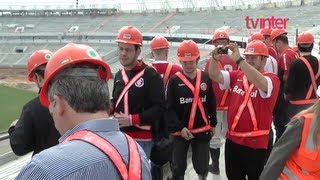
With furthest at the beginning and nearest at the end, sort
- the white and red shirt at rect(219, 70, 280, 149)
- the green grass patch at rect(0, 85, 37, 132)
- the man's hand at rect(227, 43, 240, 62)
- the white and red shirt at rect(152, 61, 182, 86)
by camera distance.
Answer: the green grass patch at rect(0, 85, 37, 132), the white and red shirt at rect(152, 61, 182, 86), the white and red shirt at rect(219, 70, 280, 149), the man's hand at rect(227, 43, 240, 62)

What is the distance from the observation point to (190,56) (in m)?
4.19

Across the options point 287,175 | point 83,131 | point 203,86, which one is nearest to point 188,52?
point 203,86

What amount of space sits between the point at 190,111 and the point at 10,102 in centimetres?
2056

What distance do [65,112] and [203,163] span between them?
2.90m

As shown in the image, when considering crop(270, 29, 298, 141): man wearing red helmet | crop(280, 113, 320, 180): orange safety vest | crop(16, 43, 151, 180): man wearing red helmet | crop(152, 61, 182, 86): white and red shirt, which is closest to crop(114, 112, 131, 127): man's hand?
crop(152, 61, 182, 86): white and red shirt

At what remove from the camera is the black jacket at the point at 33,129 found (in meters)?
2.57

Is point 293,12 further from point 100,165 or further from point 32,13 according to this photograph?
point 100,165

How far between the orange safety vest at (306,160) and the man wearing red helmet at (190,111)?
2.01 meters

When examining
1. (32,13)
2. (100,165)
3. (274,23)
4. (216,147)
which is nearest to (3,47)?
(32,13)

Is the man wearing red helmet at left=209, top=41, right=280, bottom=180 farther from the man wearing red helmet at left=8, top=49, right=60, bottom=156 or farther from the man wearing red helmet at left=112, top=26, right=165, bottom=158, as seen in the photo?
the man wearing red helmet at left=8, top=49, right=60, bottom=156

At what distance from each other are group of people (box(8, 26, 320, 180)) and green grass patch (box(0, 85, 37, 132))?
13.3m

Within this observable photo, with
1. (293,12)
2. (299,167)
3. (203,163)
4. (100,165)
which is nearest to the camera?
(100,165)

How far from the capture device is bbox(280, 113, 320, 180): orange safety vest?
6.39ft

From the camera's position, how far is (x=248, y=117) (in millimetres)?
3512
